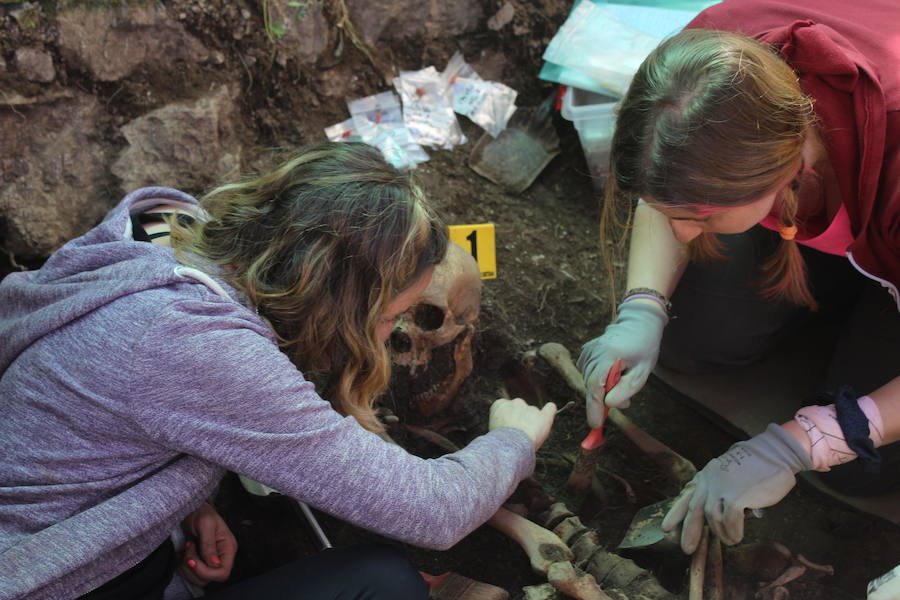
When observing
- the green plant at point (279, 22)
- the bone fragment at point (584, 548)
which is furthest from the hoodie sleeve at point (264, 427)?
the green plant at point (279, 22)

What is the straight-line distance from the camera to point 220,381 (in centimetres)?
125

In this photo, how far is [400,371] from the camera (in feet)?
7.11

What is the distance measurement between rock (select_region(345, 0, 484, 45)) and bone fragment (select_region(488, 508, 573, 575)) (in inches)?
79.6

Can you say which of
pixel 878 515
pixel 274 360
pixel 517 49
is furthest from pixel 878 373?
pixel 517 49

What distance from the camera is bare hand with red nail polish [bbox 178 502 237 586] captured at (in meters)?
1.69

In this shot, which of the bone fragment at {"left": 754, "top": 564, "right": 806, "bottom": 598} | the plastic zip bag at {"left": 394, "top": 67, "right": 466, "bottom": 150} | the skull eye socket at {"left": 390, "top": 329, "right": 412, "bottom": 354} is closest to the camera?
the bone fragment at {"left": 754, "top": 564, "right": 806, "bottom": 598}

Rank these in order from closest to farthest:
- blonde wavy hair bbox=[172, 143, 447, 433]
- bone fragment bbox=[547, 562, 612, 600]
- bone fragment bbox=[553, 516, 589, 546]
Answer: blonde wavy hair bbox=[172, 143, 447, 433]
bone fragment bbox=[547, 562, 612, 600]
bone fragment bbox=[553, 516, 589, 546]

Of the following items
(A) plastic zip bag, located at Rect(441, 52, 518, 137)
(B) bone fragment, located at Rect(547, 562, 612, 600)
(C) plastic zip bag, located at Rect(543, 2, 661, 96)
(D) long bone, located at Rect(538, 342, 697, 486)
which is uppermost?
(C) plastic zip bag, located at Rect(543, 2, 661, 96)

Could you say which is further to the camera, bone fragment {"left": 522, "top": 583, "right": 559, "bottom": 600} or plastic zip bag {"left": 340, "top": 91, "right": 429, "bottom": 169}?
plastic zip bag {"left": 340, "top": 91, "right": 429, "bottom": 169}

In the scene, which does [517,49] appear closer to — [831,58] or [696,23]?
Result: [696,23]

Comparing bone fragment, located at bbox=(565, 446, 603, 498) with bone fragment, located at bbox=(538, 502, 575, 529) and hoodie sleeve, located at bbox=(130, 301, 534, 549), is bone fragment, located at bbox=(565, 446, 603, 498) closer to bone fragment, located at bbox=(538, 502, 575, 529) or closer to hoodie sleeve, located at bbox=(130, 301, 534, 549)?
bone fragment, located at bbox=(538, 502, 575, 529)

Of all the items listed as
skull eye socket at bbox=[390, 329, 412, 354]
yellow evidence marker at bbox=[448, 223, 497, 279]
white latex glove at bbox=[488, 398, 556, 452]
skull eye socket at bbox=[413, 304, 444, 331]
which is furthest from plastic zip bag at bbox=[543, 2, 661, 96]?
white latex glove at bbox=[488, 398, 556, 452]

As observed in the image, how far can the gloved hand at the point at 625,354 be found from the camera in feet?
6.42

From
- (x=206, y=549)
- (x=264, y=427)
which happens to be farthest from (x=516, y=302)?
(x=264, y=427)
